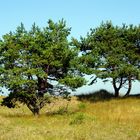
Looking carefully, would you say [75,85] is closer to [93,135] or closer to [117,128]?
[117,128]

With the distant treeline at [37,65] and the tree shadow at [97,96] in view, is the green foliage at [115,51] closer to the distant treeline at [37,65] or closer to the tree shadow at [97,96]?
the tree shadow at [97,96]

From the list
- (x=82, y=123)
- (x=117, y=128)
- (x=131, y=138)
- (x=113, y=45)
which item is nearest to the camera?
(x=131, y=138)

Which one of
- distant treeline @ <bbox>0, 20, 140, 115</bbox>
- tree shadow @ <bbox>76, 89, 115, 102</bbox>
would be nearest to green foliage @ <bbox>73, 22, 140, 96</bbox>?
tree shadow @ <bbox>76, 89, 115, 102</bbox>

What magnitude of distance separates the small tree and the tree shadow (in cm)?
1796

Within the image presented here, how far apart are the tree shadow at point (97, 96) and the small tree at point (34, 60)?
17964 millimetres

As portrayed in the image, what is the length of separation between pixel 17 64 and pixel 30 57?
4.12 ft

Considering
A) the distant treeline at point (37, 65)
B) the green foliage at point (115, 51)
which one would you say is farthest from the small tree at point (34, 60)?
the green foliage at point (115, 51)

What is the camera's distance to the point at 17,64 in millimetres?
31781

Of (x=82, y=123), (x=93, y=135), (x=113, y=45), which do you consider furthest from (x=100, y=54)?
(x=93, y=135)

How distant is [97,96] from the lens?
2098 inches

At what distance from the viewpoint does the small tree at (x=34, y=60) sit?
30.9 meters

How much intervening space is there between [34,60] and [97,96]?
23.0 m

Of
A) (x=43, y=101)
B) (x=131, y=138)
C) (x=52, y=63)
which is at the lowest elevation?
(x=131, y=138)

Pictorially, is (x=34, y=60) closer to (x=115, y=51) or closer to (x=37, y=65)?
(x=37, y=65)
